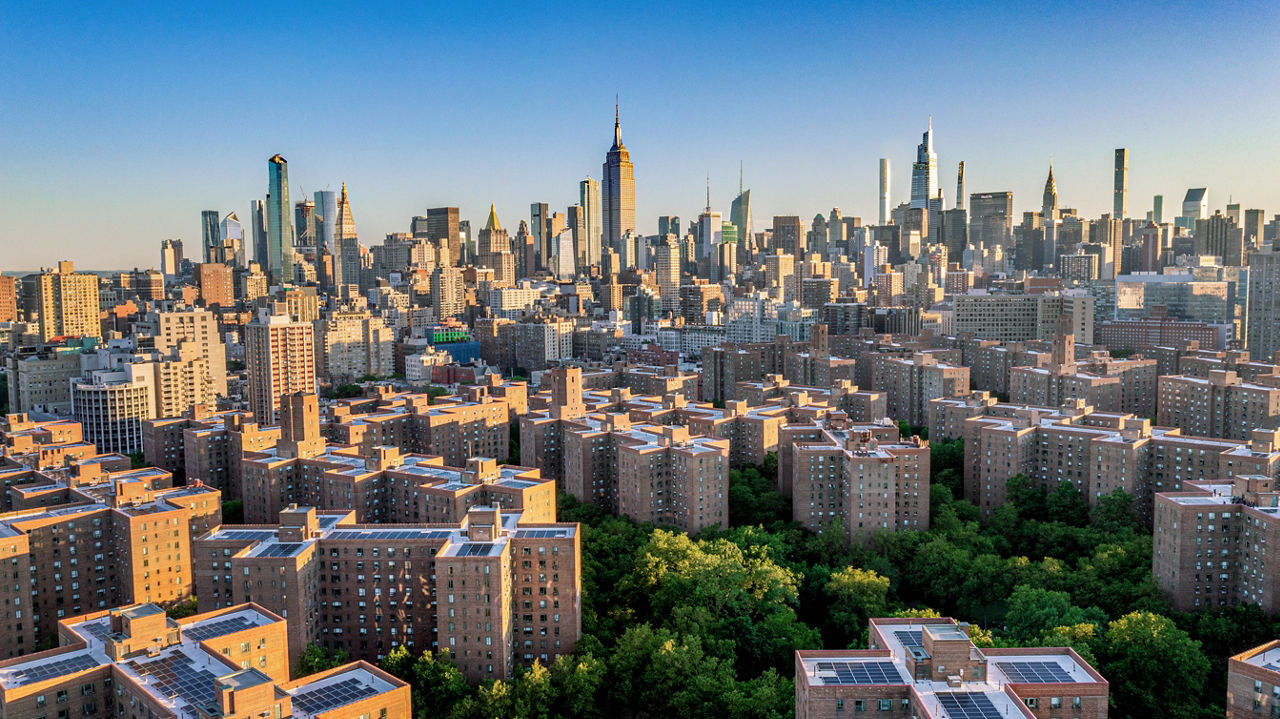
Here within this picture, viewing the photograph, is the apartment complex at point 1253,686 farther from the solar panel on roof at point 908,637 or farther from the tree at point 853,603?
the tree at point 853,603

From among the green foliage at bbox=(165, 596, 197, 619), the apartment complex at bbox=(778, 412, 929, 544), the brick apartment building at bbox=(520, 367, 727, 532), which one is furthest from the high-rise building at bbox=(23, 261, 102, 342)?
the apartment complex at bbox=(778, 412, 929, 544)

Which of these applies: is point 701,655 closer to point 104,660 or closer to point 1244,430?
point 104,660

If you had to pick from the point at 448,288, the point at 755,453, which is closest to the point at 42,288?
the point at 448,288

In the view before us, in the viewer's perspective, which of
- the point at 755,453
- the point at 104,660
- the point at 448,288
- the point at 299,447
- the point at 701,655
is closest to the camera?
the point at 104,660

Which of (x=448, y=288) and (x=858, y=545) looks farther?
(x=448, y=288)

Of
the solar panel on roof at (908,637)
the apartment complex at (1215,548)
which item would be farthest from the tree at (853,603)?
the solar panel on roof at (908,637)
